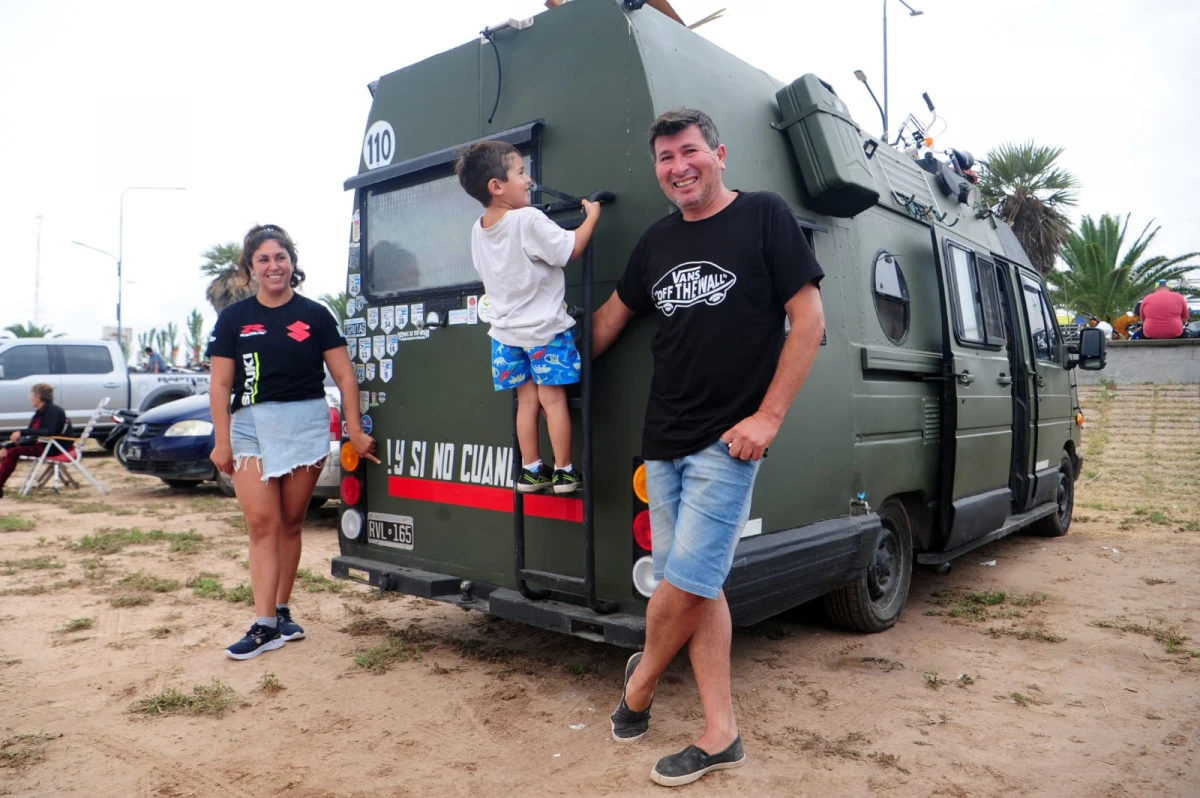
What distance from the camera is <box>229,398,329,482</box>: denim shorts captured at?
4.17 m

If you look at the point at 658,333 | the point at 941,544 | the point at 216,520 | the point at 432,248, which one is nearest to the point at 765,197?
the point at 658,333

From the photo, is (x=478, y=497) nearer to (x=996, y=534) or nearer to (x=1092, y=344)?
(x=996, y=534)

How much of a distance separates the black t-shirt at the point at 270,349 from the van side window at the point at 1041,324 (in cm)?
504

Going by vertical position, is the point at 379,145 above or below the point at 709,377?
above

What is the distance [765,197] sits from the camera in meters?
2.83

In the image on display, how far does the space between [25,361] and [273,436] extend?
11.6 meters

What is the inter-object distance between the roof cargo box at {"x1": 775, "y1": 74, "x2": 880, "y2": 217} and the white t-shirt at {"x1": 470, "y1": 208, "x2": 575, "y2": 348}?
4.18 feet

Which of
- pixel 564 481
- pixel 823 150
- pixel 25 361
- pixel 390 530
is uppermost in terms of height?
pixel 823 150

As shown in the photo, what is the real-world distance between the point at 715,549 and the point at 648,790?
31.7 inches

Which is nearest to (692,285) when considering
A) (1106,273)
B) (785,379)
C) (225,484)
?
(785,379)

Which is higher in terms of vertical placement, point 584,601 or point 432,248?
point 432,248

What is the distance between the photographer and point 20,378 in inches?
514

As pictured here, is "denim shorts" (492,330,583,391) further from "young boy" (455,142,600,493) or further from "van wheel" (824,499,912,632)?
"van wheel" (824,499,912,632)

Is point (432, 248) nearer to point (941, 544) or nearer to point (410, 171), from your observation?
point (410, 171)
